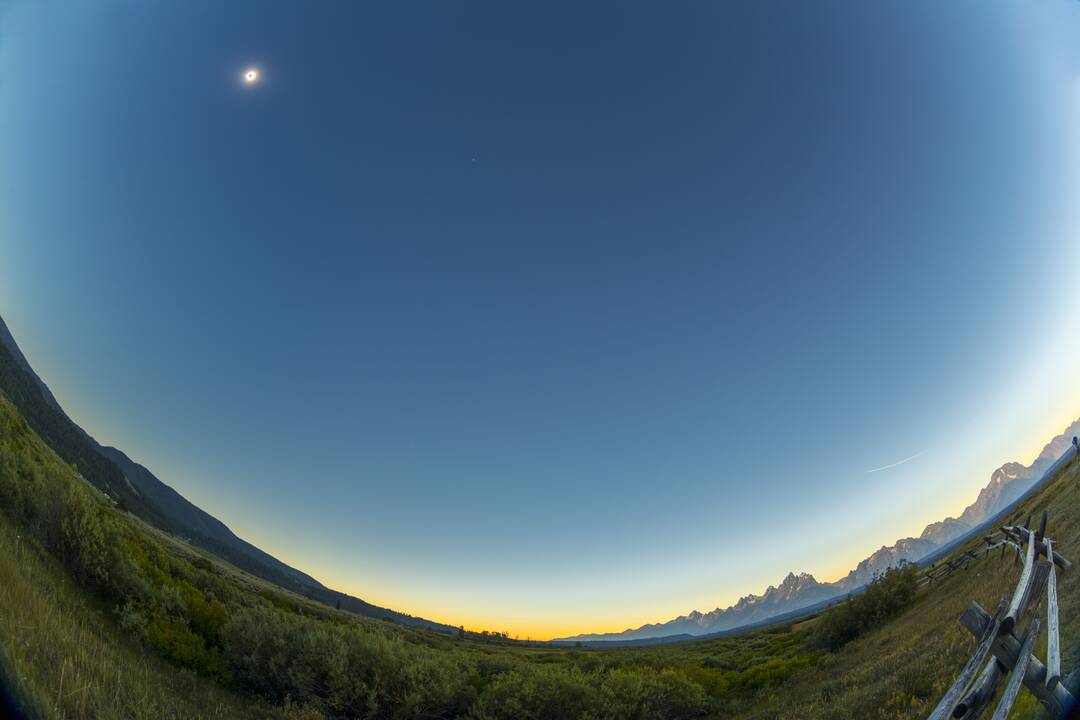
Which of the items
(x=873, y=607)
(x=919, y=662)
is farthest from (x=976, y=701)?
(x=873, y=607)

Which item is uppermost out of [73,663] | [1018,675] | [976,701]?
[1018,675]

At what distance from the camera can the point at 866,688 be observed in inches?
435

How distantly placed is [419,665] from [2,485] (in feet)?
34.3

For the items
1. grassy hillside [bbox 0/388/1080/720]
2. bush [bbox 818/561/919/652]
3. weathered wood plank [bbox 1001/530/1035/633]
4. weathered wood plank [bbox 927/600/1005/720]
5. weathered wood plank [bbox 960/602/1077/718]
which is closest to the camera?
weathered wood plank [bbox 927/600/1005/720]

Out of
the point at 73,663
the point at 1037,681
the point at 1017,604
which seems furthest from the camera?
the point at 1017,604

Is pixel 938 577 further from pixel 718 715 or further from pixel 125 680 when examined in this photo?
pixel 125 680

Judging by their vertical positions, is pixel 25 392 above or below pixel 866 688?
above

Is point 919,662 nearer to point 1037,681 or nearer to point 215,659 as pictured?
point 1037,681

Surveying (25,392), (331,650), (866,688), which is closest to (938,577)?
(866,688)

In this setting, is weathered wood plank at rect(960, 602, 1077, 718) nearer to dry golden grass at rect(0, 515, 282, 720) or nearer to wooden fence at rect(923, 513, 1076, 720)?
wooden fence at rect(923, 513, 1076, 720)

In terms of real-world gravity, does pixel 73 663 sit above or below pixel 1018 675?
below

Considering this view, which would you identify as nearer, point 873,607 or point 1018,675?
point 1018,675

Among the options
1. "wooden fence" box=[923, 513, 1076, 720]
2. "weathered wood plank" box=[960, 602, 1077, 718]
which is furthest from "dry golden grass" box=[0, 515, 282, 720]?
"weathered wood plank" box=[960, 602, 1077, 718]

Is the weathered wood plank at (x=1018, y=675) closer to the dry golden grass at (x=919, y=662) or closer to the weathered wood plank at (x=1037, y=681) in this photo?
the weathered wood plank at (x=1037, y=681)
